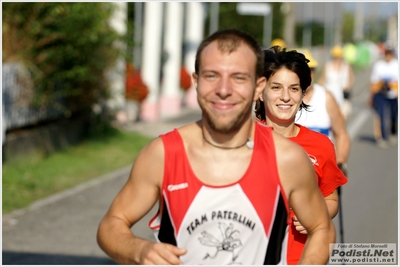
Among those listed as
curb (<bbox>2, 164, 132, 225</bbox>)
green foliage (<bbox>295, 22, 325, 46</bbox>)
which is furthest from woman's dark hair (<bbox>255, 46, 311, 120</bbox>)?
green foliage (<bbox>295, 22, 325, 46</bbox>)

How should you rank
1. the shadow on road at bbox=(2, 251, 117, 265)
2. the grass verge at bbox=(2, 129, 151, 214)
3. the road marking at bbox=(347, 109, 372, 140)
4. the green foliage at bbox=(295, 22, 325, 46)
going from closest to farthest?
the shadow on road at bbox=(2, 251, 117, 265) < the grass verge at bbox=(2, 129, 151, 214) < the road marking at bbox=(347, 109, 372, 140) < the green foliage at bbox=(295, 22, 325, 46)

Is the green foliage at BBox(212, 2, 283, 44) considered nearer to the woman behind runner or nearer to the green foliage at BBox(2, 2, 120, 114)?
the green foliage at BBox(2, 2, 120, 114)

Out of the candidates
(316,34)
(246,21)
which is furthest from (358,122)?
(316,34)

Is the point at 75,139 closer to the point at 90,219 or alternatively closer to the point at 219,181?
the point at 90,219

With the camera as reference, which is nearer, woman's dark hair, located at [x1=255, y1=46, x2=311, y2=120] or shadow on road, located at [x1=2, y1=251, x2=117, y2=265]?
woman's dark hair, located at [x1=255, y1=46, x2=311, y2=120]

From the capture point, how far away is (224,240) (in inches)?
130

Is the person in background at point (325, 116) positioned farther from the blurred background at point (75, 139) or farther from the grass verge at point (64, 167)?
the grass verge at point (64, 167)

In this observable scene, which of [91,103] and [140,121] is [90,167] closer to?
[91,103]

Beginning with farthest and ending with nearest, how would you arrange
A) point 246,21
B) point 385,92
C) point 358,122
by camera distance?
point 246,21, point 358,122, point 385,92

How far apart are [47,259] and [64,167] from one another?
201 inches

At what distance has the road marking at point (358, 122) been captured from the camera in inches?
807

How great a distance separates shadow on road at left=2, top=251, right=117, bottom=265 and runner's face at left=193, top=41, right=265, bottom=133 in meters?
4.93

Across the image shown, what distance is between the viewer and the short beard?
325 centimetres

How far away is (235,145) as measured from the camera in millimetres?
3346
